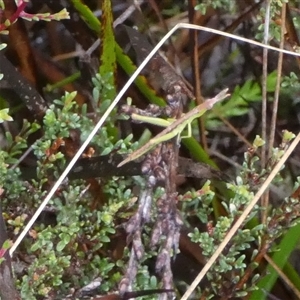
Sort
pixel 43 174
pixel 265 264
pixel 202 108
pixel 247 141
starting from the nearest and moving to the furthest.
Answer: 1. pixel 202 108
2. pixel 43 174
3. pixel 265 264
4. pixel 247 141

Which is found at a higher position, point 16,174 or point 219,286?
point 16,174

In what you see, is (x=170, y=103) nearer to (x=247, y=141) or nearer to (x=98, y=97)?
(x=98, y=97)

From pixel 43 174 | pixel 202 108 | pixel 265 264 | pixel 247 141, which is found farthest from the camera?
pixel 247 141

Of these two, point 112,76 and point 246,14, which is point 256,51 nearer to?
point 246,14

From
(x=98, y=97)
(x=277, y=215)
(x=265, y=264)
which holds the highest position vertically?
(x=98, y=97)

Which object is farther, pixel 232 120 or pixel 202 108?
pixel 232 120

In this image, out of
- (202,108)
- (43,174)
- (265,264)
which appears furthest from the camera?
(265,264)

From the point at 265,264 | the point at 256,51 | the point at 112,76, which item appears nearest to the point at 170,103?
the point at 112,76

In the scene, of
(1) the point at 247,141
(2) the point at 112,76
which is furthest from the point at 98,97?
(1) the point at 247,141

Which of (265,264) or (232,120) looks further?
(232,120)
